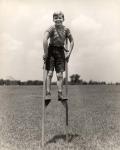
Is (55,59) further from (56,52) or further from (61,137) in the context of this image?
(61,137)

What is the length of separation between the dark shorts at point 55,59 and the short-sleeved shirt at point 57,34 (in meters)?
0.12

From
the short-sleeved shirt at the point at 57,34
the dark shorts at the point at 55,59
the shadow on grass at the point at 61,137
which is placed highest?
the short-sleeved shirt at the point at 57,34

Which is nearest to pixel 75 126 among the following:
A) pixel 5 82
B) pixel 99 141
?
pixel 99 141

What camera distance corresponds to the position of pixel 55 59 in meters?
10.9

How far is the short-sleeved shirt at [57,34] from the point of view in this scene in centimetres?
1074

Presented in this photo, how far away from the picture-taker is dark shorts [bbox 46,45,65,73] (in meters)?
10.8

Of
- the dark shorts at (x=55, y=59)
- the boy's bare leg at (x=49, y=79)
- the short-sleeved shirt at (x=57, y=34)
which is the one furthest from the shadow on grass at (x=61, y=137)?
the short-sleeved shirt at (x=57, y=34)

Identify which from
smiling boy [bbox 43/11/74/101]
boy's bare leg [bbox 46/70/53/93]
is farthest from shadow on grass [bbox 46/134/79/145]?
boy's bare leg [bbox 46/70/53/93]

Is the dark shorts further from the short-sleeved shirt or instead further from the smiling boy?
the short-sleeved shirt

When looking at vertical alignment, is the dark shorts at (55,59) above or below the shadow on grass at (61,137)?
above

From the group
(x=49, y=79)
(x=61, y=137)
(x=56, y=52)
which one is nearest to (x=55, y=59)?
(x=56, y=52)

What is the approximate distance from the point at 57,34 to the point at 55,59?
1.95ft

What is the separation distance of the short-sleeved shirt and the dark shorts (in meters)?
0.12

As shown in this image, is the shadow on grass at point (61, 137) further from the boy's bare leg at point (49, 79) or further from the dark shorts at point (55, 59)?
the dark shorts at point (55, 59)
